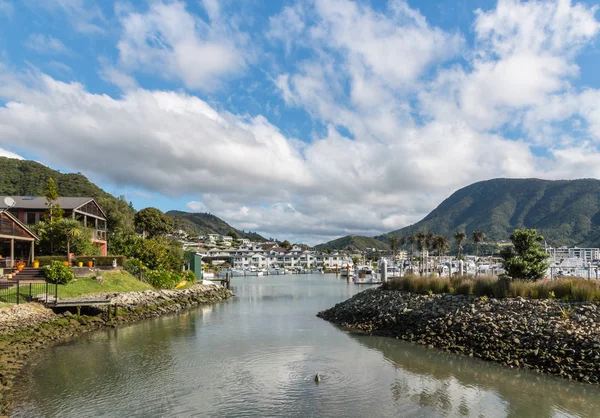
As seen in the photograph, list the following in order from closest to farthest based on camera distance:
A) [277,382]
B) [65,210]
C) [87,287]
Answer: [277,382]
[87,287]
[65,210]

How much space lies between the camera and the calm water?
46.6ft

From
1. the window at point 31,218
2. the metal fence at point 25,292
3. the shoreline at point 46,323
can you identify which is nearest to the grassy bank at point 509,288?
the shoreline at point 46,323

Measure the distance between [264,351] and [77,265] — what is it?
78.7ft

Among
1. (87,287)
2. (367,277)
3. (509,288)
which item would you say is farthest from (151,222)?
(509,288)

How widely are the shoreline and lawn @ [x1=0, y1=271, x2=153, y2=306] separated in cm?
109

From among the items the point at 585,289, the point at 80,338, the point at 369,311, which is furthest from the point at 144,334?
the point at 585,289

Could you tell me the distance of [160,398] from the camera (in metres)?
15.3

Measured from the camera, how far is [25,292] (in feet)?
92.5

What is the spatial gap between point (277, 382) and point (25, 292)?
20.6 metres

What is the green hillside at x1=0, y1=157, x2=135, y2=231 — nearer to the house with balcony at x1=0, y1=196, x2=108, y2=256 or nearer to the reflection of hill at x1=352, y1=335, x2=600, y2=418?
the house with balcony at x1=0, y1=196, x2=108, y2=256

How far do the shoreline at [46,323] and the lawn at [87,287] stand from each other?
109cm

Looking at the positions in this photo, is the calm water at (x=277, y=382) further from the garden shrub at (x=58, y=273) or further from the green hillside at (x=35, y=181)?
the green hillside at (x=35, y=181)

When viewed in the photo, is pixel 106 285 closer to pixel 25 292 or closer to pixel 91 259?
pixel 91 259

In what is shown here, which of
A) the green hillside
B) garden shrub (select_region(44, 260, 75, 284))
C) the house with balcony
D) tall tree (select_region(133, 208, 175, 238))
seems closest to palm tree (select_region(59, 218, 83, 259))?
the house with balcony
